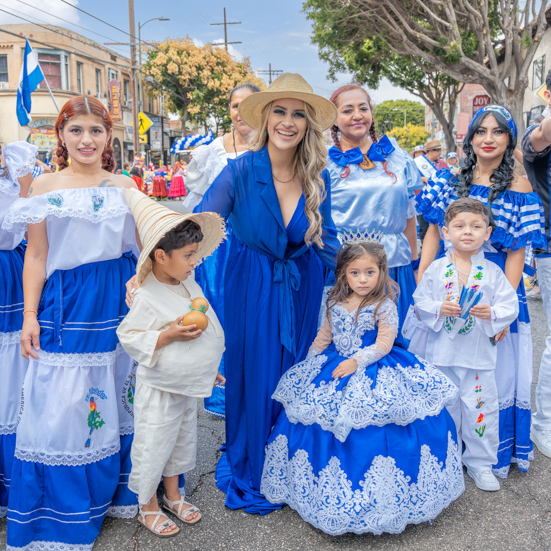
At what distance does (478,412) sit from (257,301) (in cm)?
140

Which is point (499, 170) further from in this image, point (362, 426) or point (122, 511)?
point (122, 511)

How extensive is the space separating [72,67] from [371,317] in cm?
3283

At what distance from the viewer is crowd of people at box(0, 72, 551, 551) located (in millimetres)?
2346

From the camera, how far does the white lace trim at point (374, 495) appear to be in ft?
7.57

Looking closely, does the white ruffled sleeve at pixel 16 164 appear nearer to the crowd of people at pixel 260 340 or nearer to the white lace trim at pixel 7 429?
the crowd of people at pixel 260 340

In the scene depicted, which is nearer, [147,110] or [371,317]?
[371,317]

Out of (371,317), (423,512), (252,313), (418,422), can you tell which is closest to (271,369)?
(252,313)

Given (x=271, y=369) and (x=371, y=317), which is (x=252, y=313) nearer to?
(x=271, y=369)

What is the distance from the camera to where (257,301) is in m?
2.68

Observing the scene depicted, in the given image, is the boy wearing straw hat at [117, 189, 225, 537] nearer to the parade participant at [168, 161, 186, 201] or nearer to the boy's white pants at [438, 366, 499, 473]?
the boy's white pants at [438, 366, 499, 473]

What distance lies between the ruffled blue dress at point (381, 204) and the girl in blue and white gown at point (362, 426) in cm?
61

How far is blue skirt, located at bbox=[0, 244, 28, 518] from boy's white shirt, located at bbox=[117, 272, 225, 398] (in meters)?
0.75

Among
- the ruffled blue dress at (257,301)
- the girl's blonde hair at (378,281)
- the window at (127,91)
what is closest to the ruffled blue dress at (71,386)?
the ruffled blue dress at (257,301)

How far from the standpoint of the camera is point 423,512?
2.37 metres
